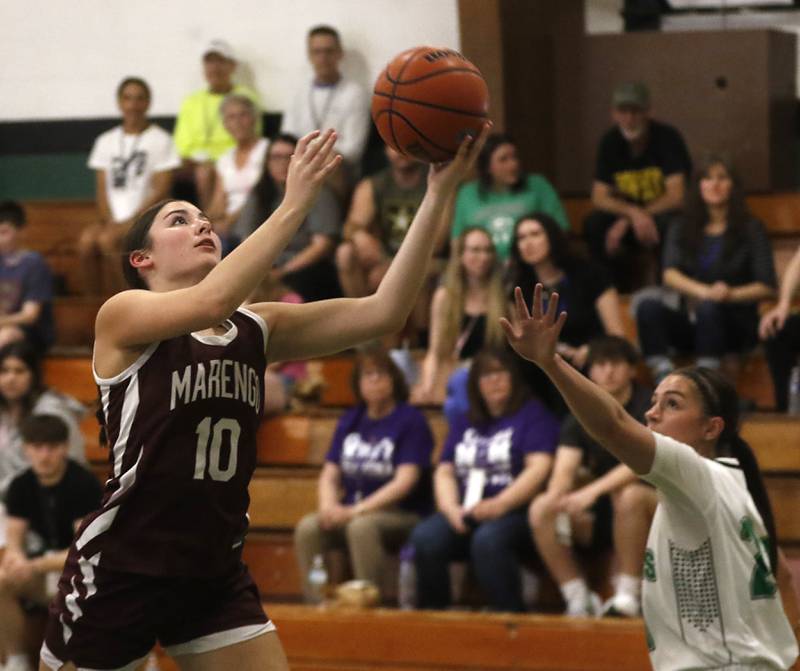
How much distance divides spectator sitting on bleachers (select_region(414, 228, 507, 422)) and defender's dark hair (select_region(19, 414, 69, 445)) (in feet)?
5.26

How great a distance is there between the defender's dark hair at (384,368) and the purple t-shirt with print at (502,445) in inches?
14.9

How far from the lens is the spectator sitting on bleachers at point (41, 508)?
646cm

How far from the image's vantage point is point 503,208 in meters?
7.35

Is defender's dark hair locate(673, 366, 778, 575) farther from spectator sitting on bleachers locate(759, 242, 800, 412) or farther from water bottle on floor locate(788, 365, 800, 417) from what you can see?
water bottle on floor locate(788, 365, 800, 417)

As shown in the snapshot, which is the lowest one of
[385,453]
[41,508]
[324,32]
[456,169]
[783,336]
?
[41,508]

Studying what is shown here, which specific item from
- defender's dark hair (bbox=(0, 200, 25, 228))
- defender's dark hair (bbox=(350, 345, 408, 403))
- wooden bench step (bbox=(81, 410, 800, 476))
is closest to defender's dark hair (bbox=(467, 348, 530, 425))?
defender's dark hair (bbox=(350, 345, 408, 403))

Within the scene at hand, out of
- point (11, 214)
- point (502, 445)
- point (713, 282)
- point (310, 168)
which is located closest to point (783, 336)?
point (713, 282)

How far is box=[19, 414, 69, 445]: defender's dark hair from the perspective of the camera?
6.50 meters

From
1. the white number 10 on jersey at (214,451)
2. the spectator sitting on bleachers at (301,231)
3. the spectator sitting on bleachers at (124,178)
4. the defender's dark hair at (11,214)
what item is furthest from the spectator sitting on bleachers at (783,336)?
the defender's dark hair at (11,214)

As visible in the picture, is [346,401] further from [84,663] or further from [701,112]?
[84,663]

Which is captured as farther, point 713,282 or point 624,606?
point 713,282

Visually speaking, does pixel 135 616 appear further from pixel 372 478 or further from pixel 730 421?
pixel 372 478

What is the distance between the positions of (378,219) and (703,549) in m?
4.49

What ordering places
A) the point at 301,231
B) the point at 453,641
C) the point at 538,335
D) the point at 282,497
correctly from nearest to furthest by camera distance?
the point at 538,335 → the point at 453,641 → the point at 282,497 → the point at 301,231
